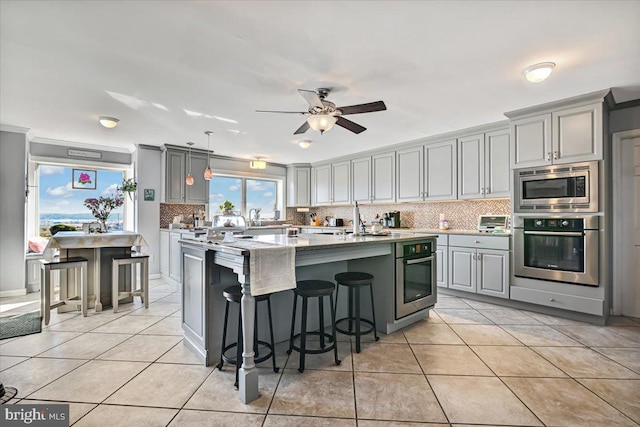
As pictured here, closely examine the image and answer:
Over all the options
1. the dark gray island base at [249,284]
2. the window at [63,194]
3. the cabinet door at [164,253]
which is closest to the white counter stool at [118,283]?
the cabinet door at [164,253]

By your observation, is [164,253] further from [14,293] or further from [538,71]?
[538,71]

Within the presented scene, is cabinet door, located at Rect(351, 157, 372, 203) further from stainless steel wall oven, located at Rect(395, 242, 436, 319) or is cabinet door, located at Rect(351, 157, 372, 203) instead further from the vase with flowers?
the vase with flowers

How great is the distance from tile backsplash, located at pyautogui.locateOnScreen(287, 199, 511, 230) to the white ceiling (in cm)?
135

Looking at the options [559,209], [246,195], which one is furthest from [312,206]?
[559,209]

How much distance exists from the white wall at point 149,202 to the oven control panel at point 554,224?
574 cm

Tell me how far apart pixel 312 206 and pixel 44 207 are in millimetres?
4949

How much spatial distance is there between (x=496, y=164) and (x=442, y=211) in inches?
48.7

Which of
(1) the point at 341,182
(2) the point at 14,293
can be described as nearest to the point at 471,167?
(1) the point at 341,182

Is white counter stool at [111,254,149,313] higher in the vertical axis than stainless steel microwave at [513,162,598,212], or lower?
lower

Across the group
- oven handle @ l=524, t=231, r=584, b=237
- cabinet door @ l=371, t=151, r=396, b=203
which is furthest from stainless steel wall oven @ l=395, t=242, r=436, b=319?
cabinet door @ l=371, t=151, r=396, b=203

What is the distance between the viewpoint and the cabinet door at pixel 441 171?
471 centimetres

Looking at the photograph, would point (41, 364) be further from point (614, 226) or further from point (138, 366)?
point (614, 226)

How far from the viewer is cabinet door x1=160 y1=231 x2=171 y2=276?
17.2 feet

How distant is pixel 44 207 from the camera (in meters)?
5.00
